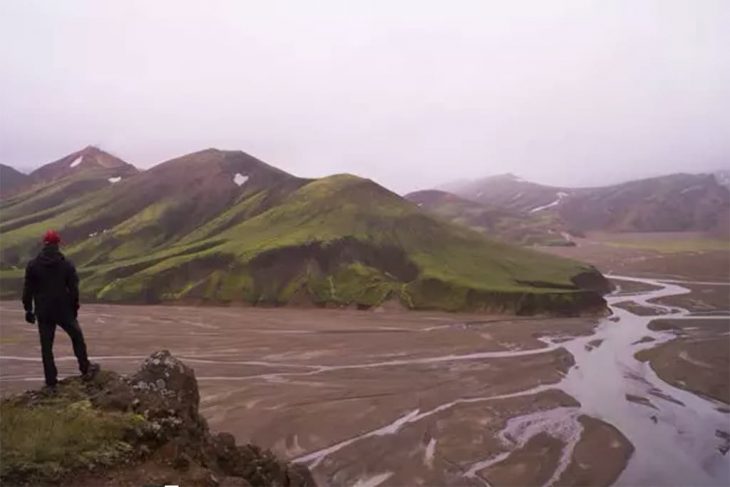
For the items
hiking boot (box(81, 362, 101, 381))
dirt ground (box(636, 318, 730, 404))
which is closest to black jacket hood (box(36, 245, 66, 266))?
hiking boot (box(81, 362, 101, 381))

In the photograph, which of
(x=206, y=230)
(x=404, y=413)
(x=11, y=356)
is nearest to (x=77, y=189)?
(x=206, y=230)

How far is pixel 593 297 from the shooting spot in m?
81.6

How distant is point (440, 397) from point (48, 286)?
2773 centimetres

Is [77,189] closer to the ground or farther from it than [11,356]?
farther from it

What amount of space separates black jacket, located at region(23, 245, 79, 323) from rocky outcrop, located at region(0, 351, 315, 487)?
1593 millimetres

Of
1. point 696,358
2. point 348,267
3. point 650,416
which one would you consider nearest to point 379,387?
point 650,416

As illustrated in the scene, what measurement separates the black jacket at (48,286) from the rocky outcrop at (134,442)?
159 centimetres

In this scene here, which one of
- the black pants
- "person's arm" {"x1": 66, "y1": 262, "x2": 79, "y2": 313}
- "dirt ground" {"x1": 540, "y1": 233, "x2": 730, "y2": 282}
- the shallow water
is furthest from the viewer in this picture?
"dirt ground" {"x1": 540, "y1": 233, "x2": 730, "y2": 282}

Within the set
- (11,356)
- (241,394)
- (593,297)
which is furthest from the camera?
(593,297)

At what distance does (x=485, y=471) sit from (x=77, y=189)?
165 metres

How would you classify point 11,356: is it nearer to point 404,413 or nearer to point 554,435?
point 404,413

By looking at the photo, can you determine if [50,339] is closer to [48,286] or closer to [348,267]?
[48,286]

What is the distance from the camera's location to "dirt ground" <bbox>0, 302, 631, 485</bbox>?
1033 inches

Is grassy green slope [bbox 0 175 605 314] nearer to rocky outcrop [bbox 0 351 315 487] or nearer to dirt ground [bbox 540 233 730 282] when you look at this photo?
dirt ground [bbox 540 233 730 282]
